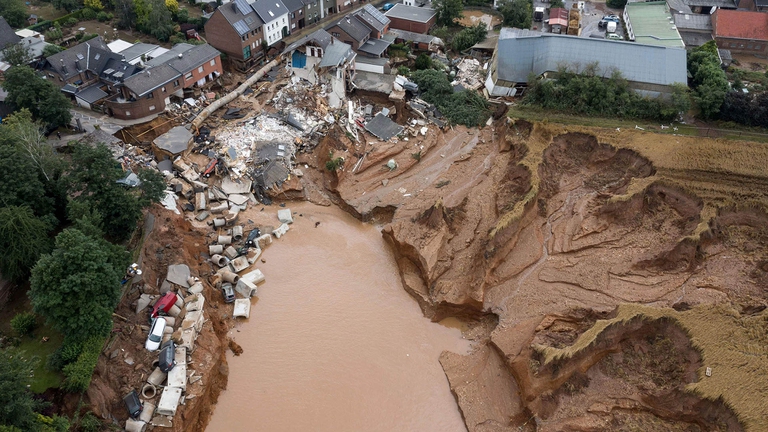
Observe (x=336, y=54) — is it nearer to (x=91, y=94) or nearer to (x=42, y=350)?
(x=91, y=94)

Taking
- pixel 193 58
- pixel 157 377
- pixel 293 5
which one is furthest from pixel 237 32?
pixel 157 377

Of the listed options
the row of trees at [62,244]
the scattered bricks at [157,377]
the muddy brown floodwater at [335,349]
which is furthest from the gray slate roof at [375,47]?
the scattered bricks at [157,377]

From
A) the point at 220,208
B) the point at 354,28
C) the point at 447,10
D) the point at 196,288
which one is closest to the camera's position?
the point at 196,288

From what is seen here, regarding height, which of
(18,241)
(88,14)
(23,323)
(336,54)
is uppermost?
(336,54)

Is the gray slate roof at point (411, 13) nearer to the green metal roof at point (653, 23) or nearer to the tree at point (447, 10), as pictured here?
the tree at point (447, 10)

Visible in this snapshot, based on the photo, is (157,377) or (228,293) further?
(228,293)

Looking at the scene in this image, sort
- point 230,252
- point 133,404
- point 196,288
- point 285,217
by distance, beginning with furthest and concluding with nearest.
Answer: point 285,217 < point 230,252 < point 196,288 < point 133,404
